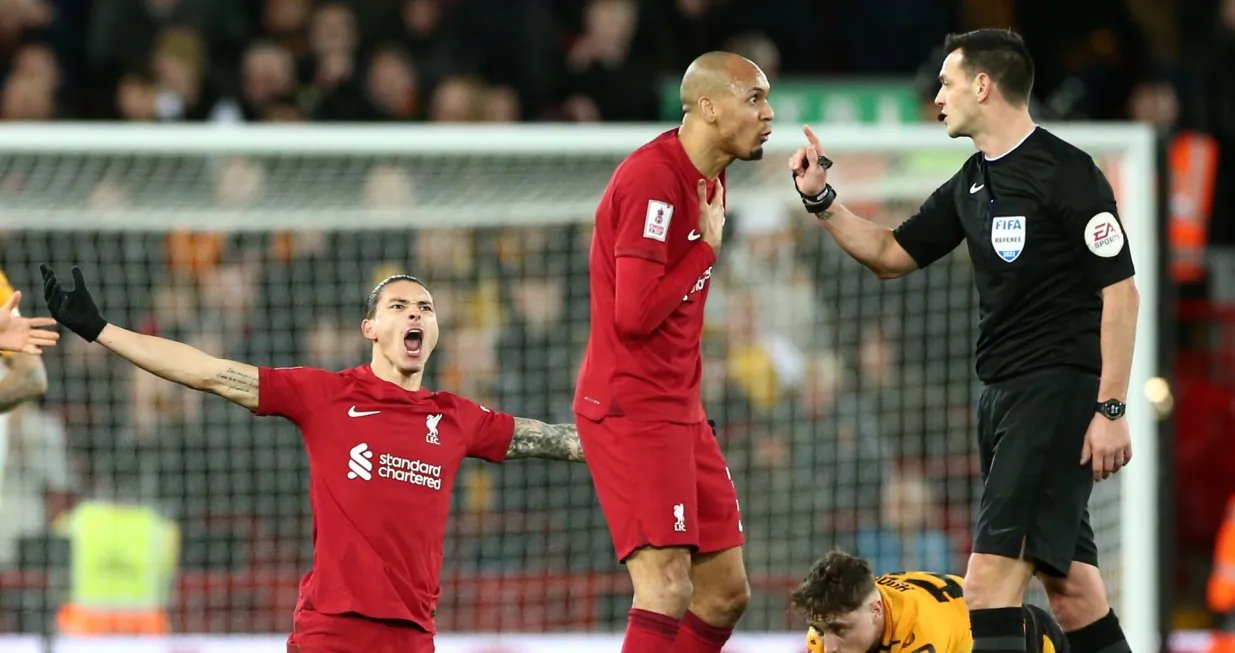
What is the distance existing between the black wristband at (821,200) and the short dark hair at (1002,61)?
0.52 metres

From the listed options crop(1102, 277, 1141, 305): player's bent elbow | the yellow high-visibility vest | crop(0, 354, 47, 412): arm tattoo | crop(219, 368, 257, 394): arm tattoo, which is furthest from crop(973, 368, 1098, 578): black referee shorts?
the yellow high-visibility vest

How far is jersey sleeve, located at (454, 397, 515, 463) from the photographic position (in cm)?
515

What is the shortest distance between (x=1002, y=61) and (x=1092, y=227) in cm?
51

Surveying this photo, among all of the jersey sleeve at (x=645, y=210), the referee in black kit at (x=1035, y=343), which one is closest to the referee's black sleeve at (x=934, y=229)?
the referee in black kit at (x=1035, y=343)

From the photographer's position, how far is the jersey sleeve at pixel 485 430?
5.15m

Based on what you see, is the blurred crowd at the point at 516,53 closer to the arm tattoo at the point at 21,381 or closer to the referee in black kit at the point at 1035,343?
the arm tattoo at the point at 21,381

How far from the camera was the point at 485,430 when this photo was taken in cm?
517

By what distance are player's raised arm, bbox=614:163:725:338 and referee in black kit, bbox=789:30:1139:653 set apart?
72 cm

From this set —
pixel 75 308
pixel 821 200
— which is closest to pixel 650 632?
pixel 821 200

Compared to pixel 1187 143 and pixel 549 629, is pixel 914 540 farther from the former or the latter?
pixel 1187 143

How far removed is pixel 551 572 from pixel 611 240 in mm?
4030

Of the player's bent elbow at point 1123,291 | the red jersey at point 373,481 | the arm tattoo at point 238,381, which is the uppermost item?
the player's bent elbow at point 1123,291

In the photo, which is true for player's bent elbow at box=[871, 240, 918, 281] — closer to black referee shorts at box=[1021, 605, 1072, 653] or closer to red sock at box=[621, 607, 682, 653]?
black referee shorts at box=[1021, 605, 1072, 653]

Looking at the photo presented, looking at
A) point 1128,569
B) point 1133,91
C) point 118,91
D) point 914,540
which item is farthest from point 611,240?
point 1133,91
